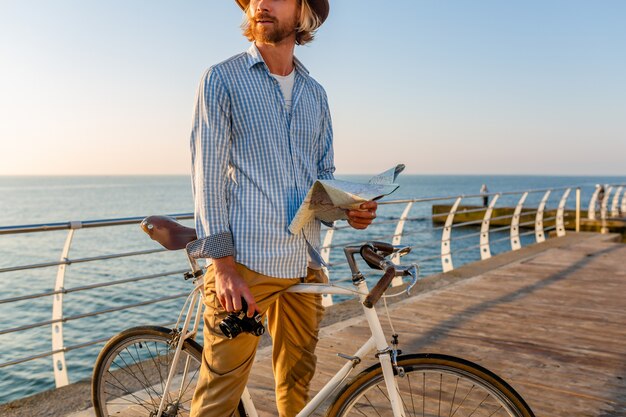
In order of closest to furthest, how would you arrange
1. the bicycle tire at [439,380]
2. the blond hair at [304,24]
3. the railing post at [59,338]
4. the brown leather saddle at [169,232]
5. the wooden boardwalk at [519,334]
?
the bicycle tire at [439,380] → the blond hair at [304,24] → the brown leather saddle at [169,232] → the wooden boardwalk at [519,334] → the railing post at [59,338]

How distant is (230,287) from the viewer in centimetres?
152

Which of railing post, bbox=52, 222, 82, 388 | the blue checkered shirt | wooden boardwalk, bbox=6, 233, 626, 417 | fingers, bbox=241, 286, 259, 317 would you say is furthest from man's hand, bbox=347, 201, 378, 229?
railing post, bbox=52, 222, 82, 388

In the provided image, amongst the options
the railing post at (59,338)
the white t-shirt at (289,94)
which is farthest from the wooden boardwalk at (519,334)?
A: the white t-shirt at (289,94)

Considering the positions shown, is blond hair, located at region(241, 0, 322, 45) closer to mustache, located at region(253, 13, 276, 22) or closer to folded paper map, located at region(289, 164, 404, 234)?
mustache, located at region(253, 13, 276, 22)

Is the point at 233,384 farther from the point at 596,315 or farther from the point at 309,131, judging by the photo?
the point at 596,315

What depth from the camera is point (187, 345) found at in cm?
197

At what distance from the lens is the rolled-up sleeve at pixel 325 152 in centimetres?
187

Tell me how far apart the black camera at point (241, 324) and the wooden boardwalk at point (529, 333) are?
1362mm

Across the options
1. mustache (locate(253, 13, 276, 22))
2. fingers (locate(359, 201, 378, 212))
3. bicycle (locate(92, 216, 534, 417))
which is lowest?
bicycle (locate(92, 216, 534, 417))

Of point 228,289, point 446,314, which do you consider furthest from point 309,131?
point 446,314

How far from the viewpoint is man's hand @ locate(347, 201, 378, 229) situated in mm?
1617

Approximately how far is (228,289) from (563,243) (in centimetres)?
856

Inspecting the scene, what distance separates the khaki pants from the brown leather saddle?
0.25 metres

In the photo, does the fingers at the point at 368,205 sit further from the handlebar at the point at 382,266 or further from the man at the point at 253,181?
the handlebar at the point at 382,266
